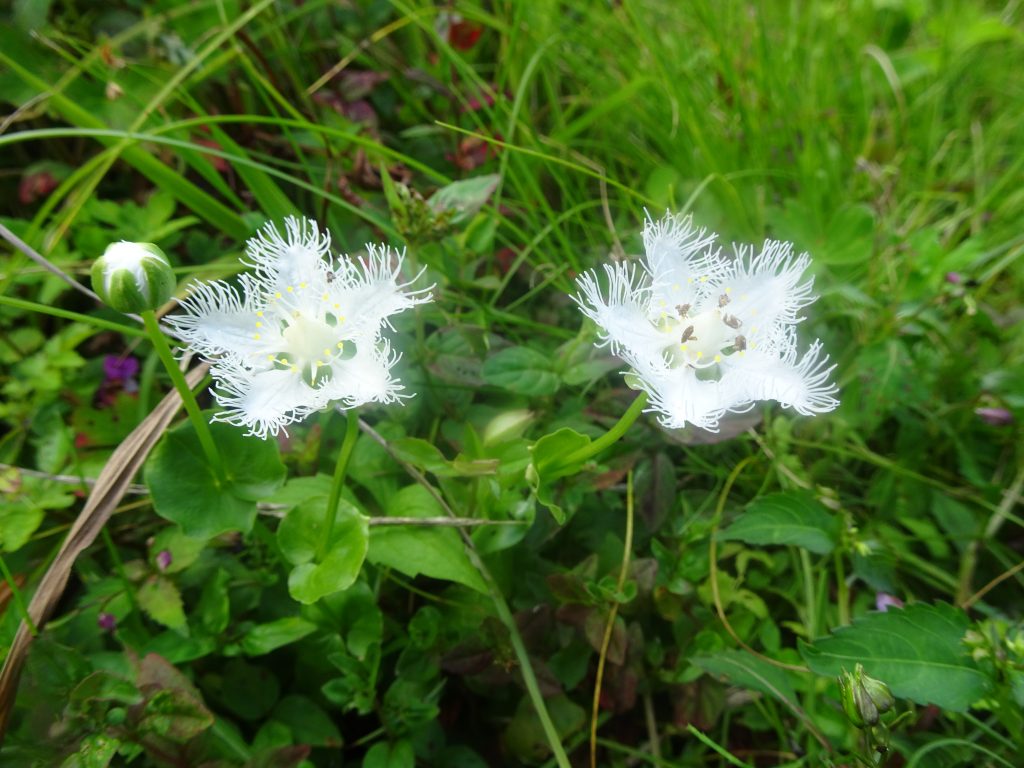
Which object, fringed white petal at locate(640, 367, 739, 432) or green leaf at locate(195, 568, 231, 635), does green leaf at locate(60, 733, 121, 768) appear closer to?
green leaf at locate(195, 568, 231, 635)

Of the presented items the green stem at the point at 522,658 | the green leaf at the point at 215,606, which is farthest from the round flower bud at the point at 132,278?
the green stem at the point at 522,658

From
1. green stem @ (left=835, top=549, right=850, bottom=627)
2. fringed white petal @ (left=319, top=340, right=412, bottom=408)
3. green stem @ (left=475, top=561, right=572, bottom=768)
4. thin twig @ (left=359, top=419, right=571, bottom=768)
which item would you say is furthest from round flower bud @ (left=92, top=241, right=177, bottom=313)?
green stem @ (left=835, top=549, right=850, bottom=627)

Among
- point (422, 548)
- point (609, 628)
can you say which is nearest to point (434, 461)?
point (422, 548)

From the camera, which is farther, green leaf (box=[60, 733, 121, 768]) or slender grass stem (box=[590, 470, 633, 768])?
slender grass stem (box=[590, 470, 633, 768])

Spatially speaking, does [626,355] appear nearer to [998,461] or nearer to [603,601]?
[603,601]

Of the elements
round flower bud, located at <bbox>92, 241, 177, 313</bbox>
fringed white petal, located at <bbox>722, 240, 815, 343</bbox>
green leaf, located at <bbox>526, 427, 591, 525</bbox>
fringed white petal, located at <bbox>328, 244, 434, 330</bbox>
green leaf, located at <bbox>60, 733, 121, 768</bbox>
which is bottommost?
green leaf, located at <bbox>60, 733, 121, 768</bbox>

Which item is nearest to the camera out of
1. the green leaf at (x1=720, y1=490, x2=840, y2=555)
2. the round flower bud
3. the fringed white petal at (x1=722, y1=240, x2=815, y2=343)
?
the round flower bud
